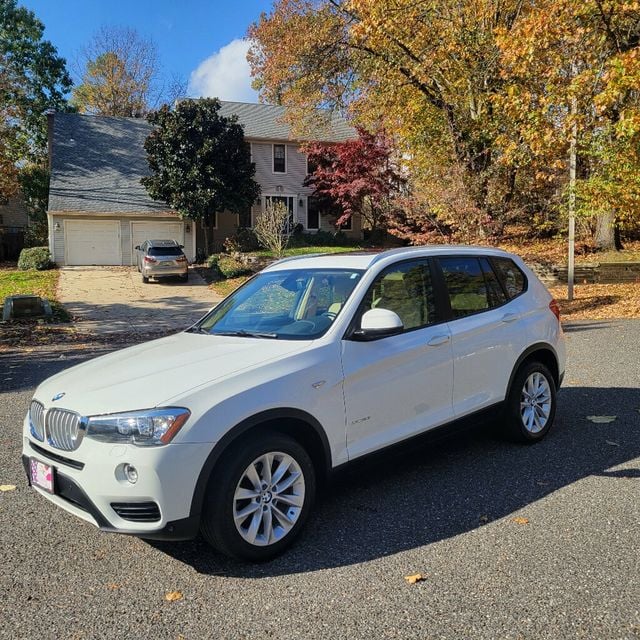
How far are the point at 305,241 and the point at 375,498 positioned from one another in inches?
1085

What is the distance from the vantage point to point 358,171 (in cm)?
2894

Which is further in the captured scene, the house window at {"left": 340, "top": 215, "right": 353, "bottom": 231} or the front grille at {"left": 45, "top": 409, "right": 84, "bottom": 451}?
the house window at {"left": 340, "top": 215, "right": 353, "bottom": 231}

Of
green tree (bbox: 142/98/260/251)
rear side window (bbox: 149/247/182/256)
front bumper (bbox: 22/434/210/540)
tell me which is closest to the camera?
front bumper (bbox: 22/434/210/540)

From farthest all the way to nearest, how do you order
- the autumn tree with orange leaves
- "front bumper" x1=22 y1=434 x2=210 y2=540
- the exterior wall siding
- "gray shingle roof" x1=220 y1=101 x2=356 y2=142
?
1. the exterior wall siding
2. "gray shingle roof" x1=220 y1=101 x2=356 y2=142
3. the autumn tree with orange leaves
4. "front bumper" x1=22 y1=434 x2=210 y2=540

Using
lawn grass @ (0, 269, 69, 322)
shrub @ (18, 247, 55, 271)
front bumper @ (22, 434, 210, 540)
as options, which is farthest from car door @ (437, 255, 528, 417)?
shrub @ (18, 247, 55, 271)

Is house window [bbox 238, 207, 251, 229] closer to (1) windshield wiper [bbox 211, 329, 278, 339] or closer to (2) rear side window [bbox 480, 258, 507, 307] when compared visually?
(2) rear side window [bbox 480, 258, 507, 307]

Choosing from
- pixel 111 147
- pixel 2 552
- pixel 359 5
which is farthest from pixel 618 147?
pixel 111 147

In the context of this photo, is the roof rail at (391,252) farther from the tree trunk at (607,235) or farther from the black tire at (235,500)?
the tree trunk at (607,235)

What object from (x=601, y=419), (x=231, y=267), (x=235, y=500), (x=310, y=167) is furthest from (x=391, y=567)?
(x=310, y=167)

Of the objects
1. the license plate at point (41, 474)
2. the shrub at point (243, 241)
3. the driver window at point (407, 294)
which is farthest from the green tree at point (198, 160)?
the license plate at point (41, 474)

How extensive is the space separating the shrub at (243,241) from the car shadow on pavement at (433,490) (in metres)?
24.9

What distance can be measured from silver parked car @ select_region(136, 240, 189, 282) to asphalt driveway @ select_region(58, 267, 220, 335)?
44cm

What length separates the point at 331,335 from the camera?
3.70 m

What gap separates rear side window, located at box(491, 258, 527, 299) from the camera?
16.9ft
